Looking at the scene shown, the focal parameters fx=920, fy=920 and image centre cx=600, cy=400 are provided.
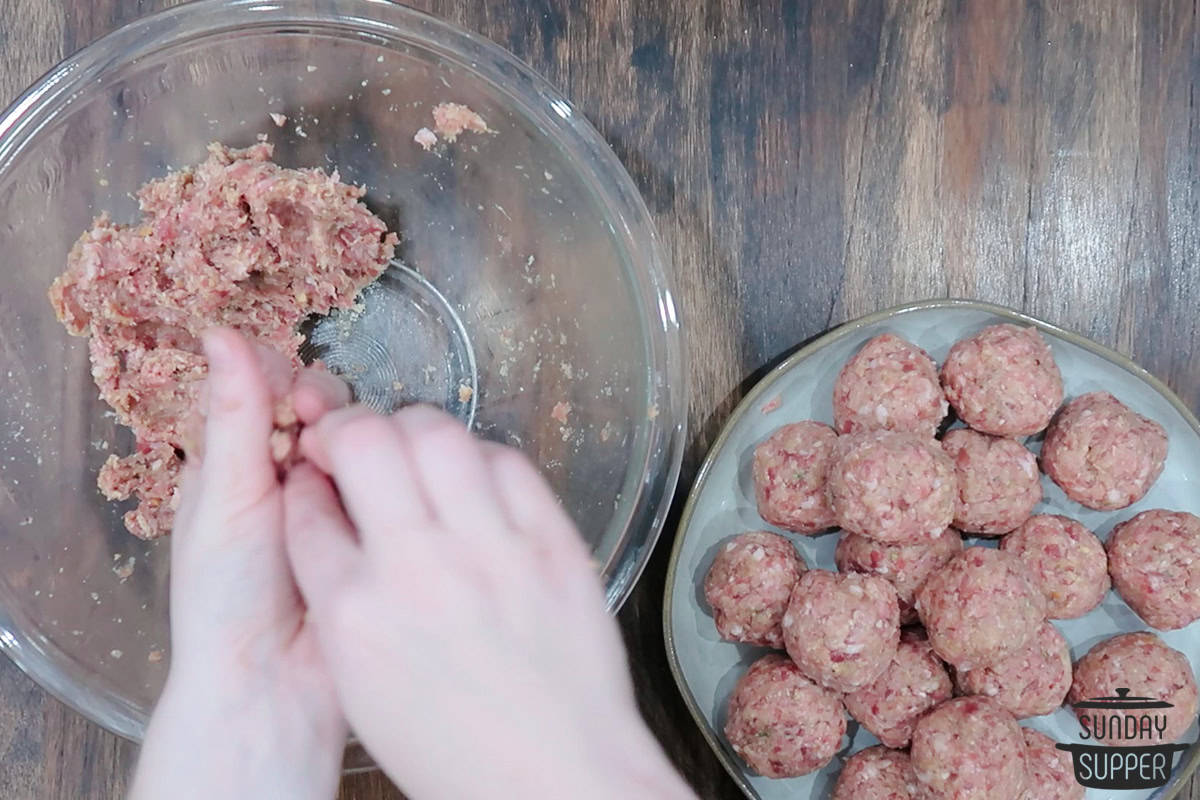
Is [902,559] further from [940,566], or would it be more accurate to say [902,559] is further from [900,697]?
[900,697]

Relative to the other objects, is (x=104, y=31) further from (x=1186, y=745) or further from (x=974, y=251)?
(x=1186, y=745)

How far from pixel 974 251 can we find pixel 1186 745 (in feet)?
2.83

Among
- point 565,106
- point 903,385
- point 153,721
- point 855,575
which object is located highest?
point 565,106

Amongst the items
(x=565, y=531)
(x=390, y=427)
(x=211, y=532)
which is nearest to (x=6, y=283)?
(x=211, y=532)

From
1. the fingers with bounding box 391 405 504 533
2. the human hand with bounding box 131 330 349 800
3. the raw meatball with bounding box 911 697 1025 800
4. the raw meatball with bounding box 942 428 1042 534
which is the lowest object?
the raw meatball with bounding box 911 697 1025 800

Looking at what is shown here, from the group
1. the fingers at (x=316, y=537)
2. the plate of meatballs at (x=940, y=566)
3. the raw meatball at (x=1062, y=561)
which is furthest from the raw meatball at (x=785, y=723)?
the fingers at (x=316, y=537)

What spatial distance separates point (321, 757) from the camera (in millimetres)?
965

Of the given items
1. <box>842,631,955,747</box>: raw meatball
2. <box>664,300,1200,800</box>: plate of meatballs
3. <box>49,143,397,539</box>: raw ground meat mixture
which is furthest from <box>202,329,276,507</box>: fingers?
<box>842,631,955,747</box>: raw meatball

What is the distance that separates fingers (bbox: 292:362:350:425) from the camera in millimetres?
938

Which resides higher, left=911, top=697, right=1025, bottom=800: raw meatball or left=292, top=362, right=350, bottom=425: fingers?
left=292, top=362, right=350, bottom=425: fingers

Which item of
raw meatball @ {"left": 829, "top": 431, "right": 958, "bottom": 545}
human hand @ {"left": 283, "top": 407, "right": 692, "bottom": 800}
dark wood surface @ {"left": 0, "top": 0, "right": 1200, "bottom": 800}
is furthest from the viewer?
dark wood surface @ {"left": 0, "top": 0, "right": 1200, "bottom": 800}

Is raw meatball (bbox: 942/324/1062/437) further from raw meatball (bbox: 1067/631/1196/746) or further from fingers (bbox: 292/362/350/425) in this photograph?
fingers (bbox: 292/362/350/425)

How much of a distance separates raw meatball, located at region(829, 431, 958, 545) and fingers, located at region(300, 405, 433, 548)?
679 mm

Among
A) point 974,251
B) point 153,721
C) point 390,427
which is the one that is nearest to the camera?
point 390,427
